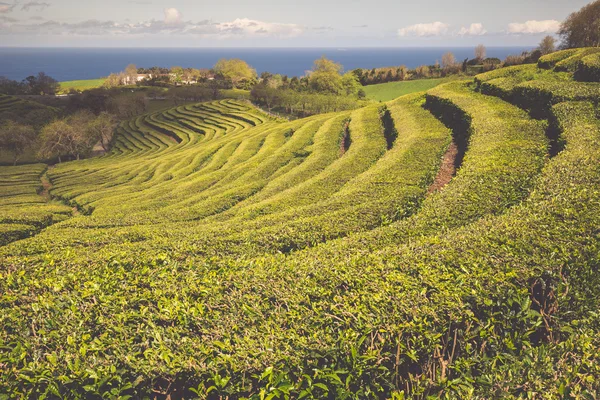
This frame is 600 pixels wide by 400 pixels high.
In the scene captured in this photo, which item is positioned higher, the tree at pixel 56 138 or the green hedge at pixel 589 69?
the green hedge at pixel 589 69

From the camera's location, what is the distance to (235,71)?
146375mm

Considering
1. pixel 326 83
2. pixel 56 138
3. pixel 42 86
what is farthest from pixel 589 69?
pixel 42 86

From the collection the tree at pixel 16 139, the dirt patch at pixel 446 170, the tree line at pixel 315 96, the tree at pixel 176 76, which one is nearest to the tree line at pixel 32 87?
the tree at pixel 176 76

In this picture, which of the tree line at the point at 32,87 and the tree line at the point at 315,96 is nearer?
the tree line at the point at 315,96

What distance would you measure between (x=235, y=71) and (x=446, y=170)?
146 metres

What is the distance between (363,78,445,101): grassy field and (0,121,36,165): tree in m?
83.1

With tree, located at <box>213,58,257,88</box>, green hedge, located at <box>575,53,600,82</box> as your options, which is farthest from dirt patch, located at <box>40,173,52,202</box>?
tree, located at <box>213,58,257,88</box>

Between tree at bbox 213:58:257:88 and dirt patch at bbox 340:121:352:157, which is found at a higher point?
tree at bbox 213:58:257:88

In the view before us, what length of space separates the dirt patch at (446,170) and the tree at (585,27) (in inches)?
2140

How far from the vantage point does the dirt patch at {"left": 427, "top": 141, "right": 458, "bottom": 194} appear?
17.2 meters

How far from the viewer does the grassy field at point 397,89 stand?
8312 centimetres

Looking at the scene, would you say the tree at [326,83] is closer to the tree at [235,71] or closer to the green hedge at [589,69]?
the tree at [235,71]

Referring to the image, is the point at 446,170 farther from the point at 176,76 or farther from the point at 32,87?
the point at 176,76

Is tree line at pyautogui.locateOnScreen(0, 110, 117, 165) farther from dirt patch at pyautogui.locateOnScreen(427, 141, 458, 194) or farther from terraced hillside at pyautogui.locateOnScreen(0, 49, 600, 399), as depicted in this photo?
dirt patch at pyautogui.locateOnScreen(427, 141, 458, 194)
